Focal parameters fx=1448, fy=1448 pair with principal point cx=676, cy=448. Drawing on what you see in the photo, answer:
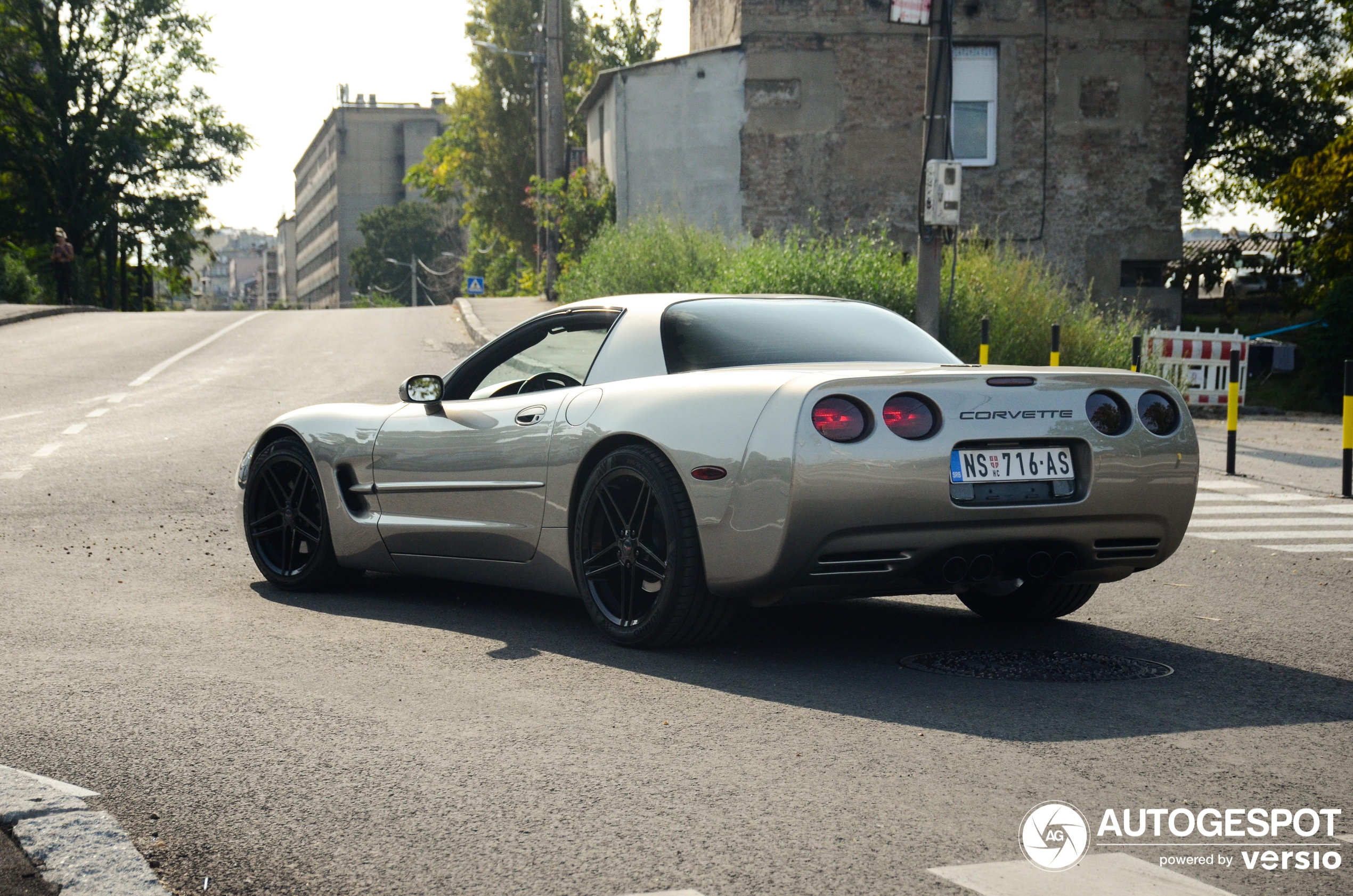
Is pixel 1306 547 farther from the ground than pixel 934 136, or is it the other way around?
pixel 934 136

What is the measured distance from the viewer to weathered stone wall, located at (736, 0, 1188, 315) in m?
26.0

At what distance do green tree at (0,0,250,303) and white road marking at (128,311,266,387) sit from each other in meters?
26.7

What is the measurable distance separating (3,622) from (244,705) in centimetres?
193

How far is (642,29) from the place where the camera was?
52.0m

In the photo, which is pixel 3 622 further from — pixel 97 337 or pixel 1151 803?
pixel 97 337

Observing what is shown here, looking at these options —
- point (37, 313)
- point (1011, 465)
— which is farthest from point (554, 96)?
point (1011, 465)

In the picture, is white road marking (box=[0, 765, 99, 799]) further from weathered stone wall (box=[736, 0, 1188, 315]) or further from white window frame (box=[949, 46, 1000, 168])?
white window frame (box=[949, 46, 1000, 168])

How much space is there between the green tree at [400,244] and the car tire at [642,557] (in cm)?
11230

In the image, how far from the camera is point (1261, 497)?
10.9m

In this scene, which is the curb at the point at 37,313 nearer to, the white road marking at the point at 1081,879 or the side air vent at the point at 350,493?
the side air vent at the point at 350,493

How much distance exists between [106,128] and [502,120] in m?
14.7

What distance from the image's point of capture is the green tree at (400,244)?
11625 centimetres

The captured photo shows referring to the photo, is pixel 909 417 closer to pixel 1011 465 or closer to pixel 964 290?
→ pixel 1011 465

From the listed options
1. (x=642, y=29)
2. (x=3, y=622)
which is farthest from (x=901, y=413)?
(x=642, y=29)
